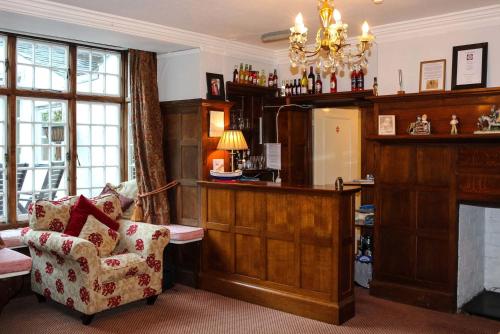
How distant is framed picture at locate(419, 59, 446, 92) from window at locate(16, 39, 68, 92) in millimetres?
3685

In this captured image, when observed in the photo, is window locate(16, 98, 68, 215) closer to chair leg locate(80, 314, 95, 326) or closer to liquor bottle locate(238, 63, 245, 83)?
chair leg locate(80, 314, 95, 326)

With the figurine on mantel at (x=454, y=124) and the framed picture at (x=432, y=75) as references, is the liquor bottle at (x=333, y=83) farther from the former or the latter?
the figurine on mantel at (x=454, y=124)

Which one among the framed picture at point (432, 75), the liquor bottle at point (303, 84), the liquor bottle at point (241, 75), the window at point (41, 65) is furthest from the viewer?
the liquor bottle at point (303, 84)

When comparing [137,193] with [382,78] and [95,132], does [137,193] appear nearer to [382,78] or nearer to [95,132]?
[95,132]

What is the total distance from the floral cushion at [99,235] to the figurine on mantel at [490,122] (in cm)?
335

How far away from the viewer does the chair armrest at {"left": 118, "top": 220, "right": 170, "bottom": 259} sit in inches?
180

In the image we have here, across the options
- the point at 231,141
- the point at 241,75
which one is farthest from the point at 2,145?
the point at 241,75

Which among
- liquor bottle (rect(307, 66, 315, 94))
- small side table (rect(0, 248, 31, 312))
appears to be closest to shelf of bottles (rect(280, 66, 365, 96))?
liquor bottle (rect(307, 66, 315, 94))

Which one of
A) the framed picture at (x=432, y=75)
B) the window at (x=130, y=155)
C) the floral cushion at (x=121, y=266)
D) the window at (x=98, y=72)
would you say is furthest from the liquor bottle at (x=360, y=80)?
the floral cushion at (x=121, y=266)

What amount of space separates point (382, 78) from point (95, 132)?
10.5 feet

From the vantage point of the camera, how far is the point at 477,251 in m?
4.94

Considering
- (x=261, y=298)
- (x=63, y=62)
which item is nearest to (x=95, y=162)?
(x=63, y=62)

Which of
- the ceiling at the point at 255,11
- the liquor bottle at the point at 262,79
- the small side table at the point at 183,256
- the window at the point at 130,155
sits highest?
the ceiling at the point at 255,11

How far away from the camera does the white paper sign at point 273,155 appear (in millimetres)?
6168
